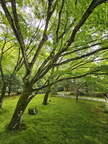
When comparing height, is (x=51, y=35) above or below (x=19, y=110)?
above

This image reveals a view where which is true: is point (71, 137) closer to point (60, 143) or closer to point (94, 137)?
point (60, 143)

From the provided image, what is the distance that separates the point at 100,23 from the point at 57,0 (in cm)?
173

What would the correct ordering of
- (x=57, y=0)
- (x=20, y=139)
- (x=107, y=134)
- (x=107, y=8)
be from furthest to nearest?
(x=107, y=134) < (x=20, y=139) < (x=57, y=0) < (x=107, y=8)

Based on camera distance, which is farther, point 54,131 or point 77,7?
point 54,131

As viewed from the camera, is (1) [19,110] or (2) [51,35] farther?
(2) [51,35]

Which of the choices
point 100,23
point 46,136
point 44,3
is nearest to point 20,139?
point 46,136

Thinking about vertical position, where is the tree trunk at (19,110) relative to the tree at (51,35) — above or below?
below

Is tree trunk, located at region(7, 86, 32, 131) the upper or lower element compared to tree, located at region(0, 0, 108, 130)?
lower

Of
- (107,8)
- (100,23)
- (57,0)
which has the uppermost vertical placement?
(57,0)

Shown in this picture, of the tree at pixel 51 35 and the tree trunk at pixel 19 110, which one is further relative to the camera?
the tree trunk at pixel 19 110

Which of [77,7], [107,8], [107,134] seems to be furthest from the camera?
[107,134]

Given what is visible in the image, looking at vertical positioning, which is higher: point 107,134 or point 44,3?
point 44,3

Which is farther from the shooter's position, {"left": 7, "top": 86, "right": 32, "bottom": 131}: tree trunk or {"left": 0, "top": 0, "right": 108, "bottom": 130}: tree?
{"left": 7, "top": 86, "right": 32, "bottom": 131}: tree trunk

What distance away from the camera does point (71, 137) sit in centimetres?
357
